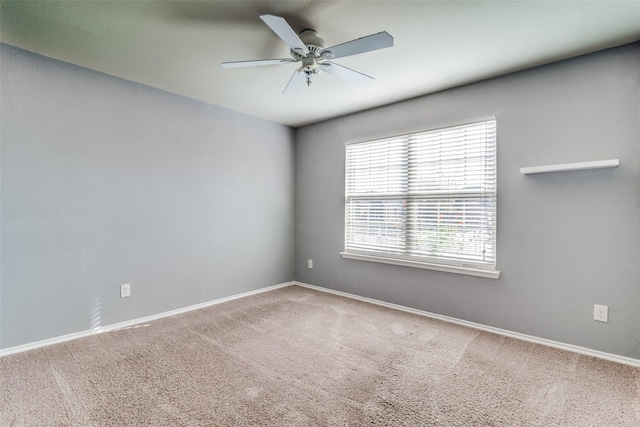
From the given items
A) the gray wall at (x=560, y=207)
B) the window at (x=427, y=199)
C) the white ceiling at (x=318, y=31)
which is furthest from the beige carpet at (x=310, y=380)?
the white ceiling at (x=318, y=31)

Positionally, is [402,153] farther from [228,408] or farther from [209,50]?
[228,408]

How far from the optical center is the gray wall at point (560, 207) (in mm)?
2305

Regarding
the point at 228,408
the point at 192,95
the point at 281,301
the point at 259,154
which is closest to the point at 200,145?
the point at 192,95

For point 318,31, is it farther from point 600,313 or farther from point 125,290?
point 600,313

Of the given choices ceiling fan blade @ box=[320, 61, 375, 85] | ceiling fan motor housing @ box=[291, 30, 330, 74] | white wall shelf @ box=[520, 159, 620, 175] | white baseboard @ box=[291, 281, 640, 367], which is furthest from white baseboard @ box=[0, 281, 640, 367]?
ceiling fan motor housing @ box=[291, 30, 330, 74]

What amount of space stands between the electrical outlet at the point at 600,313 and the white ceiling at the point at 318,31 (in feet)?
6.55

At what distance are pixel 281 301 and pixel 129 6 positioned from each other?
311 cm

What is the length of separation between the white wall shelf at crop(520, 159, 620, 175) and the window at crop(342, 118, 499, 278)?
350 millimetres

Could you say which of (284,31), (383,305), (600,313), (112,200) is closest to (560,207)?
(600,313)

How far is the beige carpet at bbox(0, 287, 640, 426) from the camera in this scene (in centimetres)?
169

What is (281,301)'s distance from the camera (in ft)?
12.4

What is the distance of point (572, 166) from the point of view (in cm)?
240

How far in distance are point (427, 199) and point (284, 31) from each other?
2285mm

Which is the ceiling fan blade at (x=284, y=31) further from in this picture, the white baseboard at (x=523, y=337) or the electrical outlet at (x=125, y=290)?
the white baseboard at (x=523, y=337)
